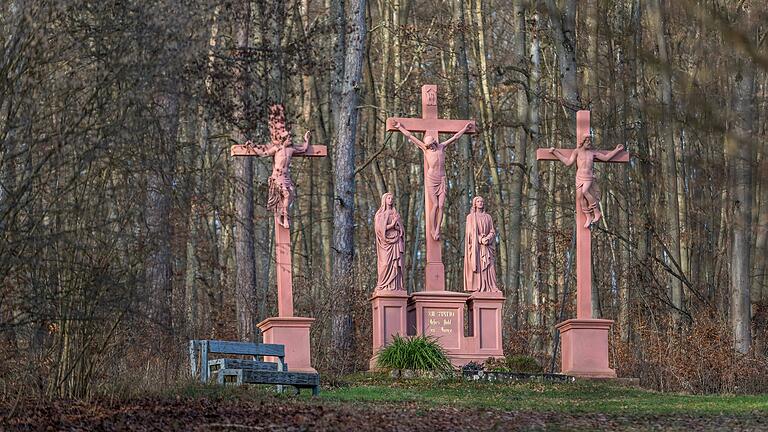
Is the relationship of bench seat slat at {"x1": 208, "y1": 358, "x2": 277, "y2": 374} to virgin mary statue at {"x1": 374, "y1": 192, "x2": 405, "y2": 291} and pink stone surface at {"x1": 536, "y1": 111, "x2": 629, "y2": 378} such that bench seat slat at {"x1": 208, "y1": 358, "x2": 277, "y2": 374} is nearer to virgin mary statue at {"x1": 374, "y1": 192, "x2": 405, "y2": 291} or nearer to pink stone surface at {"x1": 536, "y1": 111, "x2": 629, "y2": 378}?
virgin mary statue at {"x1": 374, "y1": 192, "x2": 405, "y2": 291}

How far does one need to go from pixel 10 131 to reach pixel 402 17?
1025 inches

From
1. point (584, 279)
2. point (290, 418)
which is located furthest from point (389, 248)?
point (290, 418)

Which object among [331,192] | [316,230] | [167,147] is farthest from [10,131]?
[316,230]

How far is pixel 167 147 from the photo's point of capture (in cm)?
1380

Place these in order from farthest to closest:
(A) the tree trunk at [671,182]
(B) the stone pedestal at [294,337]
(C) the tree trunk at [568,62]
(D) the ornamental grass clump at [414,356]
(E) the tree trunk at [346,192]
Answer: (C) the tree trunk at [568,62], (A) the tree trunk at [671,182], (E) the tree trunk at [346,192], (B) the stone pedestal at [294,337], (D) the ornamental grass clump at [414,356]

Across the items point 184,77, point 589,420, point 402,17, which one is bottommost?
point 589,420

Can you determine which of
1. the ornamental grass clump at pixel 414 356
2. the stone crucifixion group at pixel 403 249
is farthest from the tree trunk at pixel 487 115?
the ornamental grass clump at pixel 414 356

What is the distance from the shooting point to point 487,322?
2367 cm

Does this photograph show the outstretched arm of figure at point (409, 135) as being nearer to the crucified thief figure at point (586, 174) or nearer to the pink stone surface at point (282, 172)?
the pink stone surface at point (282, 172)

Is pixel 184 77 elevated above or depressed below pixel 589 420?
above

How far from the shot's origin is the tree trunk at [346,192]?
82.1 ft

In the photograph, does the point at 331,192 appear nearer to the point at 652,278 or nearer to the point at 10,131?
the point at 652,278

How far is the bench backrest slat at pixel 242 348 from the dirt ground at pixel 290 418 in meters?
2.57

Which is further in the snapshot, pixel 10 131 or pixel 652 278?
pixel 652 278
